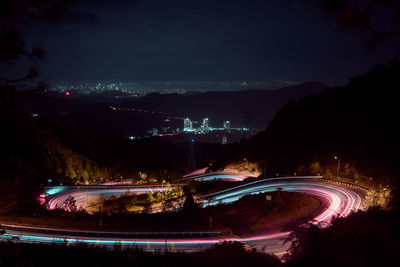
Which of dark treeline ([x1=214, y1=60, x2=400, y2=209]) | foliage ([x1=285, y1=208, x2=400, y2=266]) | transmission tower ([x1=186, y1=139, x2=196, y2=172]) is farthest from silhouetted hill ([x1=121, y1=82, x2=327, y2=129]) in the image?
foliage ([x1=285, y1=208, x2=400, y2=266])

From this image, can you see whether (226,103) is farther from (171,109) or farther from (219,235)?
(219,235)

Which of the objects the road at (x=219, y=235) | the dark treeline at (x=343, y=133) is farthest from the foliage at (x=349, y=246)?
the dark treeline at (x=343, y=133)

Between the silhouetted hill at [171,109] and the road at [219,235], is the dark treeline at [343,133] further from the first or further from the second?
the silhouetted hill at [171,109]

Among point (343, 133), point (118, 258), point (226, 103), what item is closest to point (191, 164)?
point (343, 133)

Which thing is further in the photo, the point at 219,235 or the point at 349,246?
the point at 219,235

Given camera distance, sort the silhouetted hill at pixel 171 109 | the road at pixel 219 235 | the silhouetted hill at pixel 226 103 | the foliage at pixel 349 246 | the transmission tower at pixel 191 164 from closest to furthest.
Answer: the foliage at pixel 349 246 → the road at pixel 219 235 → the transmission tower at pixel 191 164 → the silhouetted hill at pixel 171 109 → the silhouetted hill at pixel 226 103

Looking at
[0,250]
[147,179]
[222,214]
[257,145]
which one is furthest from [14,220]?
[257,145]

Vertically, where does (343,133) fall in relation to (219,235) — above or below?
above

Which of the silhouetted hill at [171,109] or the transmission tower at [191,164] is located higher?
the silhouetted hill at [171,109]

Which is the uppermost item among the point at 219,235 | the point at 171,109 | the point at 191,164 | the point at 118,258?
the point at 171,109
